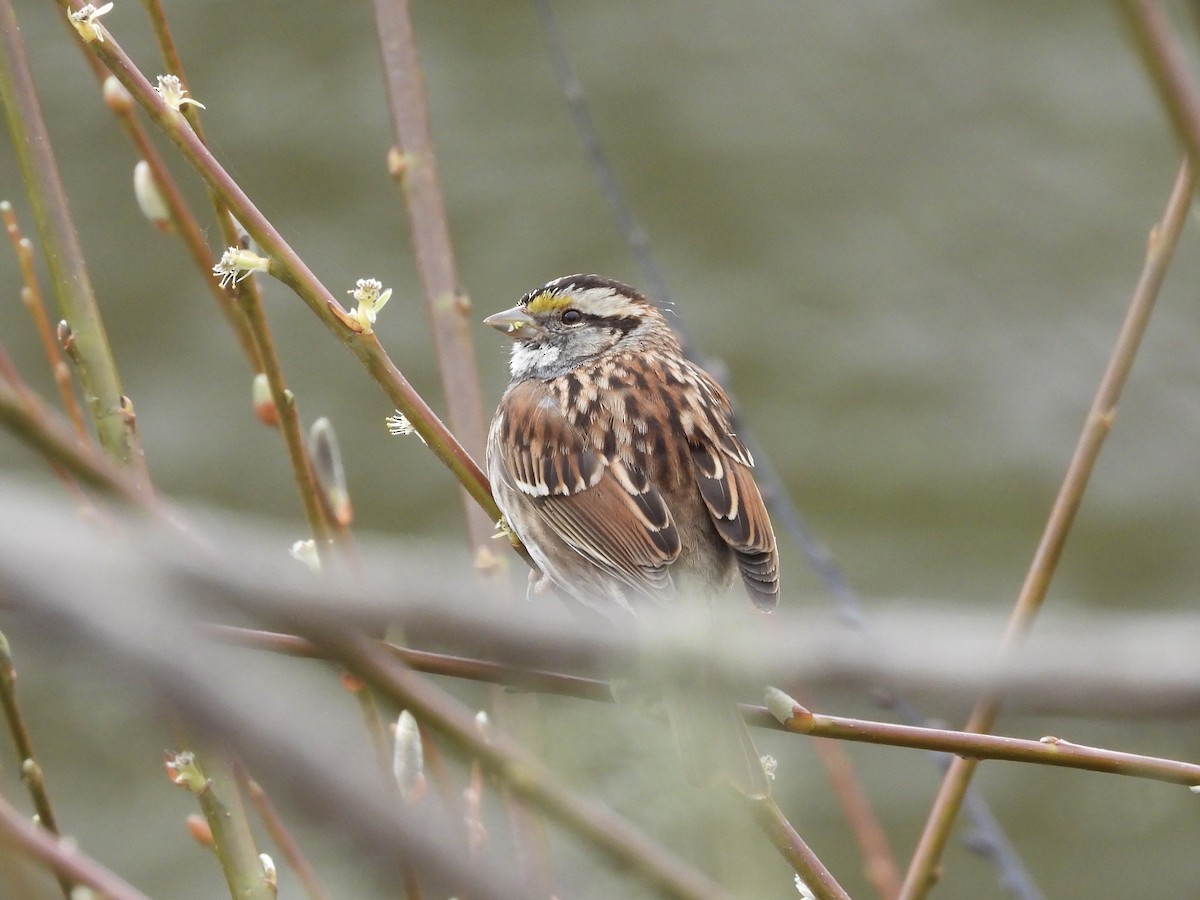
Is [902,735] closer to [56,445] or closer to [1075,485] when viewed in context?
[1075,485]

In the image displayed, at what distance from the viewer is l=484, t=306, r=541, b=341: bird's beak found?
3.12 m

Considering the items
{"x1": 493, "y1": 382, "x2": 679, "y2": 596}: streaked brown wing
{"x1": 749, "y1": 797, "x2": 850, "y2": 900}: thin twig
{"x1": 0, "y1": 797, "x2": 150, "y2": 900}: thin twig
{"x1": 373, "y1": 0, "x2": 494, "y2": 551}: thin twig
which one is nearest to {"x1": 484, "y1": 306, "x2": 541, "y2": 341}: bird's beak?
{"x1": 493, "y1": 382, "x2": 679, "y2": 596}: streaked brown wing

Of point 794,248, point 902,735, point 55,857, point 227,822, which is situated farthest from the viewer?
point 794,248

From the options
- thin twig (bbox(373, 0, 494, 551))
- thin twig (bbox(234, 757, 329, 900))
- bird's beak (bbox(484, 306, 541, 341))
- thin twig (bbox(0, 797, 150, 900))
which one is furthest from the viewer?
bird's beak (bbox(484, 306, 541, 341))

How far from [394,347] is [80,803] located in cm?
183

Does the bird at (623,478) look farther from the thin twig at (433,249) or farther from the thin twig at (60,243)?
the thin twig at (60,243)

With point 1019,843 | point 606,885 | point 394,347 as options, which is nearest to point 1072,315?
point 1019,843

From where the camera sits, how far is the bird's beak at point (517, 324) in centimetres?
312

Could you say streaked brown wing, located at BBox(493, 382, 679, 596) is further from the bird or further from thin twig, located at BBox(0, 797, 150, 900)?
thin twig, located at BBox(0, 797, 150, 900)

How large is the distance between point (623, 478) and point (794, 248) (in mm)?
2894

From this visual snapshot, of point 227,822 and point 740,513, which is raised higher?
point 740,513

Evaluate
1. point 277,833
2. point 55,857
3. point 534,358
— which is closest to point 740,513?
point 534,358

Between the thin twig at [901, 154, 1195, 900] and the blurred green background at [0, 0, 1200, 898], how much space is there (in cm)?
322

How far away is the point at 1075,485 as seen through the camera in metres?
1.88
